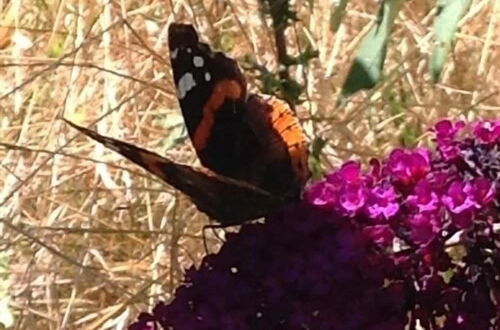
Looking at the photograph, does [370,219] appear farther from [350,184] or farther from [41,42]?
[41,42]

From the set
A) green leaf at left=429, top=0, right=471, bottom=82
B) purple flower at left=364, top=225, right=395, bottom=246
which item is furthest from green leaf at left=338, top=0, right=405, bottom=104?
purple flower at left=364, top=225, right=395, bottom=246

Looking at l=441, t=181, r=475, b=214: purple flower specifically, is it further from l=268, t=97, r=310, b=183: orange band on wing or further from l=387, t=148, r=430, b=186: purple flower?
l=268, t=97, r=310, b=183: orange band on wing

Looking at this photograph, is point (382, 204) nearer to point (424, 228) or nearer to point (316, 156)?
point (424, 228)

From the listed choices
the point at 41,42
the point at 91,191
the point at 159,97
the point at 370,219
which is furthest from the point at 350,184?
the point at 41,42

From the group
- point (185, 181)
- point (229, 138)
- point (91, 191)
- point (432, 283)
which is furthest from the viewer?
point (91, 191)

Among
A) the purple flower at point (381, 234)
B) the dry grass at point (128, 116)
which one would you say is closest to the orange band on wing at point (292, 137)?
the purple flower at point (381, 234)

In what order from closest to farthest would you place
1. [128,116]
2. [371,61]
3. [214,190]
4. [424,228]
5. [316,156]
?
[424,228], [214,190], [371,61], [316,156], [128,116]

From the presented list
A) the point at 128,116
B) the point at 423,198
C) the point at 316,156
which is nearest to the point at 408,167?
the point at 423,198
